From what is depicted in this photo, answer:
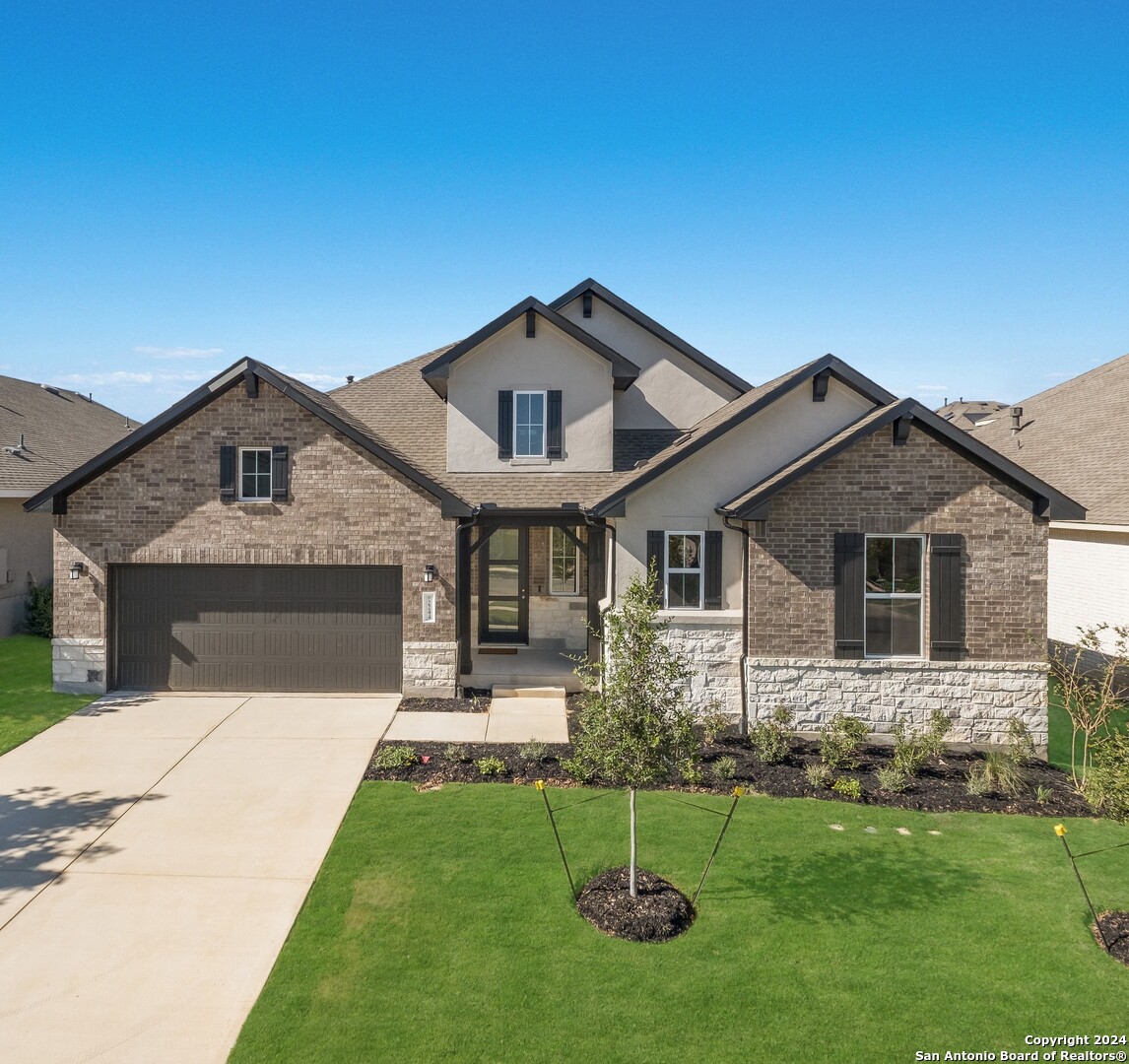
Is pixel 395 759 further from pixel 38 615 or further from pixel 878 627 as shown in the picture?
pixel 38 615

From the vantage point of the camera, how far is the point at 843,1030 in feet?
15.0

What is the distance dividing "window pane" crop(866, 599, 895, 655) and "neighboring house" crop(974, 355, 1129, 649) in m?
5.92

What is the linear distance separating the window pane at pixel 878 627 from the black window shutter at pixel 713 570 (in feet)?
7.51

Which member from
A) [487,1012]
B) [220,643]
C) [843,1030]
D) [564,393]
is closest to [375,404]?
[564,393]

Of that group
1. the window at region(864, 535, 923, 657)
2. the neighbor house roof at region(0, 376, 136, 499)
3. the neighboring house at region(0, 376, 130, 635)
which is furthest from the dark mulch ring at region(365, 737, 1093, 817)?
the neighbor house roof at region(0, 376, 136, 499)

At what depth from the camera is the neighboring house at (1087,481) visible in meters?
14.0

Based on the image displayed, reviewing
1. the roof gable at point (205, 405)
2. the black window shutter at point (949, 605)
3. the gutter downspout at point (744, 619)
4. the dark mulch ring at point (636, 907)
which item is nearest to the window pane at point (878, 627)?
the black window shutter at point (949, 605)

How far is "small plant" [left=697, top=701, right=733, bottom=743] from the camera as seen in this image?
33.3 ft

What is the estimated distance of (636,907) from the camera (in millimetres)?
5824

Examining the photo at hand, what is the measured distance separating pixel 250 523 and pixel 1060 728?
14453 mm

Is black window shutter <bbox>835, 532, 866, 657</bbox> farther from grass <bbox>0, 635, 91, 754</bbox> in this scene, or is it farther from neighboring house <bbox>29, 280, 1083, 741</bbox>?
grass <bbox>0, 635, 91, 754</bbox>

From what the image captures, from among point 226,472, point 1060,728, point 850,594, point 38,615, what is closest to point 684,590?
point 850,594

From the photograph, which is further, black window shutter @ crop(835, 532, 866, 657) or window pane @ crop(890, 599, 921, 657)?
window pane @ crop(890, 599, 921, 657)

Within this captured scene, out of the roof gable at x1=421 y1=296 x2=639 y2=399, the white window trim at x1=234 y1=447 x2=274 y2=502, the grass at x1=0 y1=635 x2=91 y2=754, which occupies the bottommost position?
the grass at x1=0 y1=635 x2=91 y2=754
